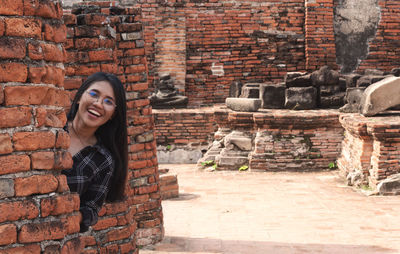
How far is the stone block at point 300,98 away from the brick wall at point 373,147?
192cm

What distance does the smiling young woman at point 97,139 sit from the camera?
2242 millimetres

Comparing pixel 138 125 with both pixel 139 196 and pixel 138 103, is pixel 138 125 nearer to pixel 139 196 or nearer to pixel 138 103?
pixel 138 103

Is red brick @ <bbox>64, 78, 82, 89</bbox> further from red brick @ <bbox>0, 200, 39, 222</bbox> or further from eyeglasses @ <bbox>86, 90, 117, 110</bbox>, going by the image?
red brick @ <bbox>0, 200, 39, 222</bbox>

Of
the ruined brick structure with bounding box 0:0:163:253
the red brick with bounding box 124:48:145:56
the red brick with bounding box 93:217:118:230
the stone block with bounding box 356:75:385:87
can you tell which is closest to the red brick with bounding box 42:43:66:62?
the ruined brick structure with bounding box 0:0:163:253

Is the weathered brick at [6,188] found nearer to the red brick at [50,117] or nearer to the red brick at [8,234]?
the red brick at [8,234]

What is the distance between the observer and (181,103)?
11656mm

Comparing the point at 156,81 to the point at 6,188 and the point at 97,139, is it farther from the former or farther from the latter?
the point at 6,188

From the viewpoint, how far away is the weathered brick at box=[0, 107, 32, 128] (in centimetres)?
165

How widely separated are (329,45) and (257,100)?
3975 millimetres

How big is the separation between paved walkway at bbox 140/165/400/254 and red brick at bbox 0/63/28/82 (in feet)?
9.63

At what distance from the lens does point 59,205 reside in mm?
1767

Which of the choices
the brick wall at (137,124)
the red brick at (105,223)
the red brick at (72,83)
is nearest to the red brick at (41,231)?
the red brick at (105,223)

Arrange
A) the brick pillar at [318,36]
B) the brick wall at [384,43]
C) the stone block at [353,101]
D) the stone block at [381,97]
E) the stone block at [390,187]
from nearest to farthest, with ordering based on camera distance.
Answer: the stone block at [390,187], the stone block at [381,97], the stone block at [353,101], the brick pillar at [318,36], the brick wall at [384,43]

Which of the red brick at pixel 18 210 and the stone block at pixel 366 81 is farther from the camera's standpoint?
the stone block at pixel 366 81
